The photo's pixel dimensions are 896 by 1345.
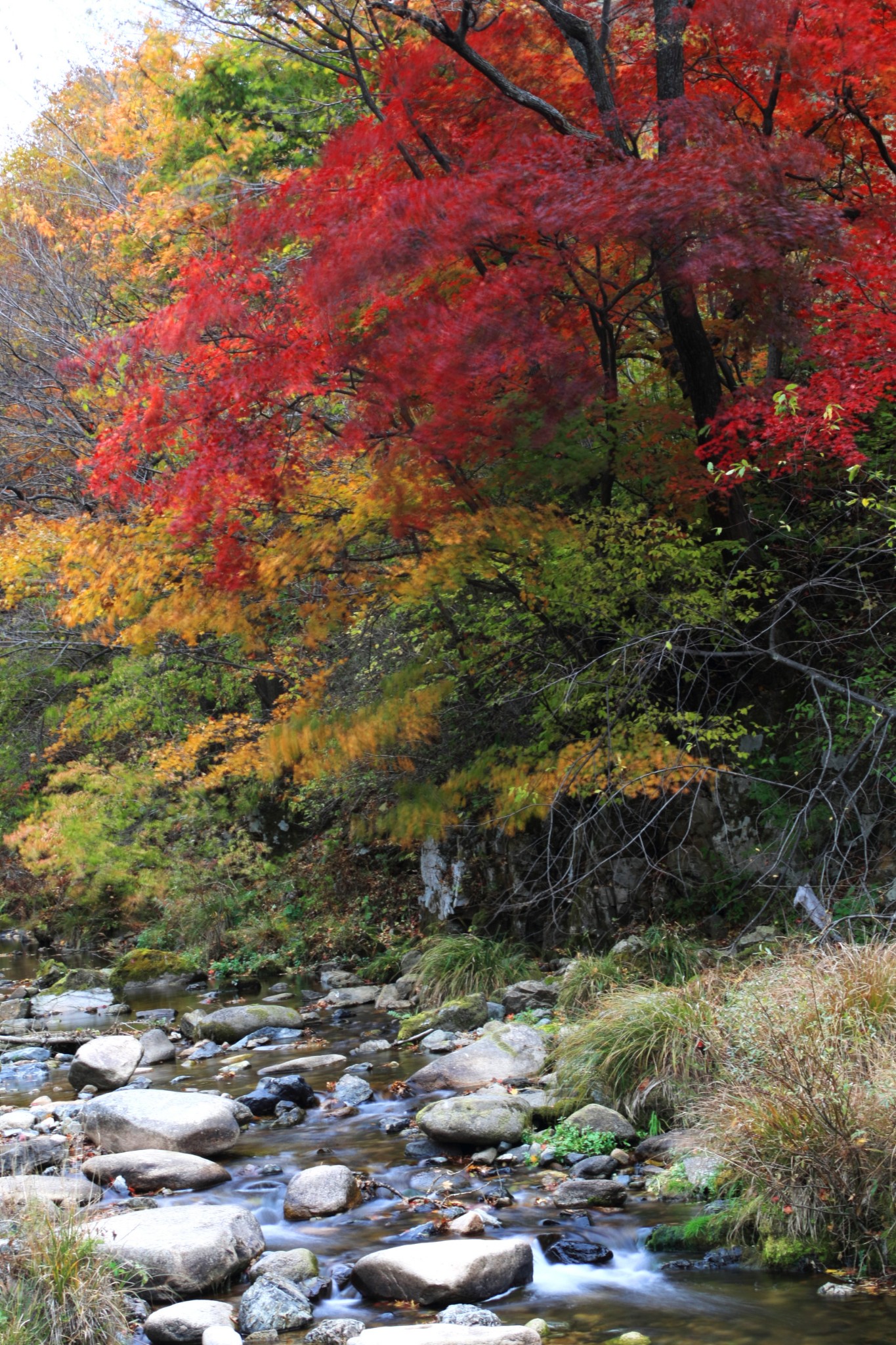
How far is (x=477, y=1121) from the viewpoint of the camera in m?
6.36

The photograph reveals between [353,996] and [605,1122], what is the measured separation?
5.65 meters

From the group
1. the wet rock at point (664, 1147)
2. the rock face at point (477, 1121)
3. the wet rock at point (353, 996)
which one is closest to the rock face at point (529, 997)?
the wet rock at point (353, 996)

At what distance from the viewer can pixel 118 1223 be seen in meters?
4.98

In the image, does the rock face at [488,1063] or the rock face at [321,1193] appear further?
the rock face at [488,1063]

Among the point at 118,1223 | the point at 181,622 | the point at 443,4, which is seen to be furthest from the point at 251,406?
the point at 118,1223

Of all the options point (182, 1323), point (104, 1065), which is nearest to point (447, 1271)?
point (182, 1323)

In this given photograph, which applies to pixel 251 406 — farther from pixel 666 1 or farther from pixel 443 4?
pixel 666 1

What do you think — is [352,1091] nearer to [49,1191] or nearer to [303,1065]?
[303,1065]

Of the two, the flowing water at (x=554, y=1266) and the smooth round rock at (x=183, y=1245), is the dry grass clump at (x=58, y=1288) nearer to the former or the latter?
the smooth round rock at (x=183, y=1245)

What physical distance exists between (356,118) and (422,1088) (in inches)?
399

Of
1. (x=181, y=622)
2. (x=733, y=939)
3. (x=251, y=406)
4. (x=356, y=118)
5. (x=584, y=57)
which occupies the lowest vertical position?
(x=733, y=939)

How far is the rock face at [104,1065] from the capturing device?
27.9 feet

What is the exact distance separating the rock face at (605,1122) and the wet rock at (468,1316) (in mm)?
1820

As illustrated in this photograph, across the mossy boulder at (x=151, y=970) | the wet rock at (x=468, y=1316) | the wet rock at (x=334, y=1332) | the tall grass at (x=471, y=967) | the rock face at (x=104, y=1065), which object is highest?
the wet rock at (x=468, y=1316)
